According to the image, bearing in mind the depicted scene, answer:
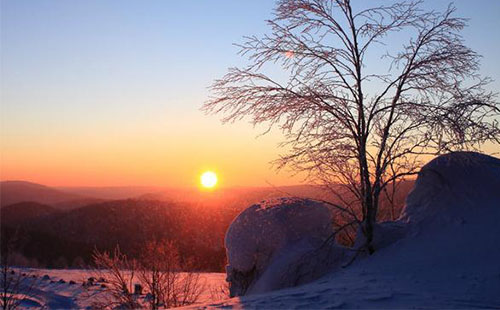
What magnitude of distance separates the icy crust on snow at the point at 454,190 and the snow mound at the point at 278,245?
167cm

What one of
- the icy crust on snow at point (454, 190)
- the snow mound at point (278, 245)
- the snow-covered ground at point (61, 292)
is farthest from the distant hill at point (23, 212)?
the icy crust on snow at point (454, 190)

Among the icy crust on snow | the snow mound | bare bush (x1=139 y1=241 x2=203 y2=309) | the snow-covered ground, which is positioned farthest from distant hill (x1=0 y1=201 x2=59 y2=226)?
the icy crust on snow

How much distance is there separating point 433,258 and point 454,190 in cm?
173

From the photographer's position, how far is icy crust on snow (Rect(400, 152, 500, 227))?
8.01m

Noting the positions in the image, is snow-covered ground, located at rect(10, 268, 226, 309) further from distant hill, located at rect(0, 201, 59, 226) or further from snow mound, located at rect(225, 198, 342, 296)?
distant hill, located at rect(0, 201, 59, 226)

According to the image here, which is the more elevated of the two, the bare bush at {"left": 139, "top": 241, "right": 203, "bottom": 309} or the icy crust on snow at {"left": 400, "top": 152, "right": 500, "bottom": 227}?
the icy crust on snow at {"left": 400, "top": 152, "right": 500, "bottom": 227}

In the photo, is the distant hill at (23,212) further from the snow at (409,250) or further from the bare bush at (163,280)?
the snow at (409,250)

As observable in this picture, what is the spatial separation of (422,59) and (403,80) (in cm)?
50

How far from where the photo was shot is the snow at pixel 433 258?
5.72 m

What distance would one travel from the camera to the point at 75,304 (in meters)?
19.9

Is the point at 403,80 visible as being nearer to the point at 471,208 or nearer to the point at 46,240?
the point at 471,208

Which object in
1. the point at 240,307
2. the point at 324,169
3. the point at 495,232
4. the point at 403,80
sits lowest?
the point at 240,307

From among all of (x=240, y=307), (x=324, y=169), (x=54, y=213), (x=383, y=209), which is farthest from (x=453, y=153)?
(x=54, y=213)

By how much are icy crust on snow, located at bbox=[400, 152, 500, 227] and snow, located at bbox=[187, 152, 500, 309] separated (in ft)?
0.05
